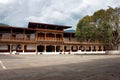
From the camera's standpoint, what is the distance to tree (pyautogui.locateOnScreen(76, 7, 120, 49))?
166ft

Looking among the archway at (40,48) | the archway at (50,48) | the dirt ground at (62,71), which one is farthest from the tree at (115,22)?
the dirt ground at (62,71)

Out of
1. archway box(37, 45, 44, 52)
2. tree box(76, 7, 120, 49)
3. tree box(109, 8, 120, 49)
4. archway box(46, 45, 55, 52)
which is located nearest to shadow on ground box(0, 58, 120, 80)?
tree box(76, 7, 120, 49)

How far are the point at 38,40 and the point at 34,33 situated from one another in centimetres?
269

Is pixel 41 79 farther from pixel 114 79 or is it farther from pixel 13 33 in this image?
pixel 13 33

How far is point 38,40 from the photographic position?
58562 millimetres

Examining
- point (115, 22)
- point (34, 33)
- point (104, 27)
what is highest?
point (115, 22)

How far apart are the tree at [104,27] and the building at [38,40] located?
1135 cm

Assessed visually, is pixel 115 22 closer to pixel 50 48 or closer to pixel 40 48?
pixel 50 48

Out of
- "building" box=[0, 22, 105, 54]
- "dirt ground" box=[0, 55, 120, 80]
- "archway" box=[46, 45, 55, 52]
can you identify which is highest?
"building" box=[0, 22, 105, 54]

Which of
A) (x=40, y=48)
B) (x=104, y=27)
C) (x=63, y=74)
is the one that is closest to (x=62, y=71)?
(x=63, y=74)

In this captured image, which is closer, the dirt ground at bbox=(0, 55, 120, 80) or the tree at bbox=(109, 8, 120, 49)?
the dirt ground at bbox=(0, 55, 120, 80)

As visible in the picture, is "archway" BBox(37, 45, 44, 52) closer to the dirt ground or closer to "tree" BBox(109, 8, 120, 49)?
"tree" BBox(109, 8, 120, 49)

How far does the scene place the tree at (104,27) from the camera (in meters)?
50.5

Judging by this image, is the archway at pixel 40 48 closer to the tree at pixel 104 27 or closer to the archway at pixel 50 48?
the archway at pixel 50 48
